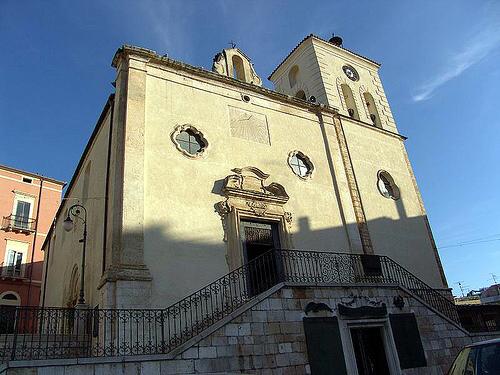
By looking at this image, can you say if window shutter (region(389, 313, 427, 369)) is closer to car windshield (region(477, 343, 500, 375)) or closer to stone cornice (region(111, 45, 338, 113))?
car windshield (region(477, 343, 500, 375))

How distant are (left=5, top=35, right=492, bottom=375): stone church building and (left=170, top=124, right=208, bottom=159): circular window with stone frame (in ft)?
0.16

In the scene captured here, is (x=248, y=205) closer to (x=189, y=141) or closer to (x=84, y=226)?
(x=189, y=141)

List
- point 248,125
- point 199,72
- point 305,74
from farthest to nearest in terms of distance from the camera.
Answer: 1. point 305,74
2. point 248,125
3. point 199,72

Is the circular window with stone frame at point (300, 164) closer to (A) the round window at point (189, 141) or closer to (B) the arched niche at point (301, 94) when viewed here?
(A) the round window at point (189, 141)

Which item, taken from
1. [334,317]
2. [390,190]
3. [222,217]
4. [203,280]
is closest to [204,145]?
[222,217]

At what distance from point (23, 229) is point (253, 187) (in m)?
19.4

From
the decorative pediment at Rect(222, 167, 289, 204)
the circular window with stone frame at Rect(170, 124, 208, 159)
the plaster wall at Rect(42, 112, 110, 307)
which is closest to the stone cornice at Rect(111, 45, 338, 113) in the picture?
the plaster wall at Rect(42, 112, 110, 307)

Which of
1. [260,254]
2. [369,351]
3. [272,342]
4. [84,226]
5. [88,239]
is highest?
[84,226]

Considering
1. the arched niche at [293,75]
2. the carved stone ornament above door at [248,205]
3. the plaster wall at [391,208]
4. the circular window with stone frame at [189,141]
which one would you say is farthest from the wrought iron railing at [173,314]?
the arched niche at [293,75]

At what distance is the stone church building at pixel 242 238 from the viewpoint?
868 centimetres

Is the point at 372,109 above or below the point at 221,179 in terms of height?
above

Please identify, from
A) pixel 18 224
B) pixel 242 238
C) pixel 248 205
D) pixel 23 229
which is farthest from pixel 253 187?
pixel 18 224

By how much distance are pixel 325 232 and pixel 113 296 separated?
7.29 meters

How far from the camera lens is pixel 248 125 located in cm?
1380
